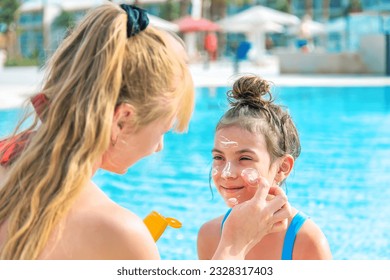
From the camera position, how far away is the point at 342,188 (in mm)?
7148

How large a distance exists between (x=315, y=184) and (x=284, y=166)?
4.99 m

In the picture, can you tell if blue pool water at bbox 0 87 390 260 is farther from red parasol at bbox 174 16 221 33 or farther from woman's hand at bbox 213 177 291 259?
red parasol at bbox 174 16 221 33

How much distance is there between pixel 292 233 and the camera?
225cm

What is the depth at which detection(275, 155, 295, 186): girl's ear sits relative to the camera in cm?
238

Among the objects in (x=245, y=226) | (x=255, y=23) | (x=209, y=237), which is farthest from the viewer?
(x=255, y=23)

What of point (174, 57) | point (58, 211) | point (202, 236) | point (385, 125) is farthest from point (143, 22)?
point (385, 125)

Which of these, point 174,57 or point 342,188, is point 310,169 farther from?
point 174,57

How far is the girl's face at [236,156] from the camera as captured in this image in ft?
7.32

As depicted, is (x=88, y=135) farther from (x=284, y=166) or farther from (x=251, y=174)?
(x=284, y=166)

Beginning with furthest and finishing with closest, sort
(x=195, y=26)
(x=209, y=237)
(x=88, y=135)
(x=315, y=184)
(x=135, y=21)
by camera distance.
Answer: 1. (x=195, y=26)
2. (x=315, y=184)
3. (x=209, y=237)
4. (x=135, y=21)
5. (x=88, y=135)

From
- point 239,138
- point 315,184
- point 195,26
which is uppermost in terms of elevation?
point 239,138

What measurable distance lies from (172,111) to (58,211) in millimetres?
342

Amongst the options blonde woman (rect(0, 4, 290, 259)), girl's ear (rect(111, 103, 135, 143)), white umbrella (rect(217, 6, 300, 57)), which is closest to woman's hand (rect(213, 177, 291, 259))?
blonde woman (rect(0, 4, 290, 259))

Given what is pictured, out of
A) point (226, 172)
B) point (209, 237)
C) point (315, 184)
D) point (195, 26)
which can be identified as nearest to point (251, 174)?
point (226, 172)
